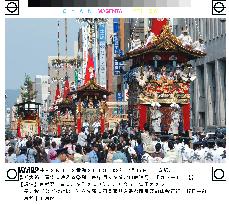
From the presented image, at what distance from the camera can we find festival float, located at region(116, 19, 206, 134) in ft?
83.9

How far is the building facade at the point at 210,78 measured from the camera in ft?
127

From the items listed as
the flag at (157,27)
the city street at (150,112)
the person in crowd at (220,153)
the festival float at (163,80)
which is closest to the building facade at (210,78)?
the city street at (150,112)

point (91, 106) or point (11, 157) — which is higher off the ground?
point (91, 106)

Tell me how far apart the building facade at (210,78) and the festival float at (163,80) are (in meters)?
10.1

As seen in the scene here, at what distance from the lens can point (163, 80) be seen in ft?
85.9

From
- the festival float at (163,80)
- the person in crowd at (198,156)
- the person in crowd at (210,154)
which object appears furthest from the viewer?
the festival float at (163,80)

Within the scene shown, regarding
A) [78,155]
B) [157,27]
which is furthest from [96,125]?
[78,155]

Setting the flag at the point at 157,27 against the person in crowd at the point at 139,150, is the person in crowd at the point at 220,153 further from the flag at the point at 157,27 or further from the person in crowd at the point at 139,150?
the flag at the point at 157,27

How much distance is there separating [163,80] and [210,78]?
1811cm

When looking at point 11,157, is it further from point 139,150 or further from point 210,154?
point 210,154

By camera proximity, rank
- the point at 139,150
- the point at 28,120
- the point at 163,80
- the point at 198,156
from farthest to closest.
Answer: the point at 28,120, the point at 163,80, the point at 139,150, the point at 198,156

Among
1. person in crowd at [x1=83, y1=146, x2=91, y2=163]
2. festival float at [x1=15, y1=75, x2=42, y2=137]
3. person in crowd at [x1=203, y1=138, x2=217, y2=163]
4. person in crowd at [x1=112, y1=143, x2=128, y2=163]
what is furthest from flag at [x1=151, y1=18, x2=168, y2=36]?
person in crowd at [x1=112, y1=143, x2=128, y2=163]

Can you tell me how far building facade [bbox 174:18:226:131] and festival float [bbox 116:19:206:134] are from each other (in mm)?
10096

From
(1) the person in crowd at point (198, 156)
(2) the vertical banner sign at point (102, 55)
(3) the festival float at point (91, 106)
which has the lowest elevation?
(1) the person in crowd at point (198, 156)
